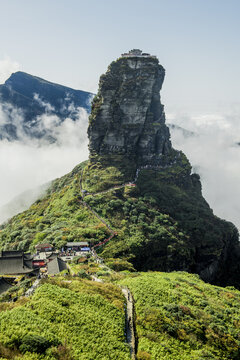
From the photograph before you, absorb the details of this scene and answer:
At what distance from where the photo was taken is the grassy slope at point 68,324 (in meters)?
22.4

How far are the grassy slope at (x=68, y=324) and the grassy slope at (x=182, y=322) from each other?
357 centimetres

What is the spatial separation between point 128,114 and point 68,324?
9668 centimetres

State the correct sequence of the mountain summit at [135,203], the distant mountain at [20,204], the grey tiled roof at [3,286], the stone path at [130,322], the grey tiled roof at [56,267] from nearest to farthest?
1. the stone path at [130,322]
2. the grey tiled roof at [3,286]
3. the grey tiled roof at [56,267]
4. the mountain summit at [135,203]
5. the distant mountain at [20,204]

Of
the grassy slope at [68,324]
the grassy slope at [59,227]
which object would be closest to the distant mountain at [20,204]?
the grassy slope at [59,227]

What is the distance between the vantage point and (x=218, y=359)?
3034cm

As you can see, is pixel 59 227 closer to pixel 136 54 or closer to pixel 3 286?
pixel 3 286

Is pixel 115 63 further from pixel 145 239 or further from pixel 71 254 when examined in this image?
pixel 71 254

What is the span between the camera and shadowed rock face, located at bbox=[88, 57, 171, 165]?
11219cm

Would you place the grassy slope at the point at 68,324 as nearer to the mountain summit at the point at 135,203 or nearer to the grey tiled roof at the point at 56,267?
the grey tiled roof at the point at 56,267

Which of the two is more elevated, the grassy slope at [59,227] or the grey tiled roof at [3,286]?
the grassy slope at [59,227]

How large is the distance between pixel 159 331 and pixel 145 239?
44.0 meters

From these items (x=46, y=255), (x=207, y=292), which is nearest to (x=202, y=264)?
(x=207, y=292)

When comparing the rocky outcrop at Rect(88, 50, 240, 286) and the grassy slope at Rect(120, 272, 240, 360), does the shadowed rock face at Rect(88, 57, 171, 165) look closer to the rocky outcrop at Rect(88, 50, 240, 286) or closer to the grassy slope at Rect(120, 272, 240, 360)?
the rocky outcrop at Rect(88, 50, 240, 286)

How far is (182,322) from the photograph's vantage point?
34.5 meters
